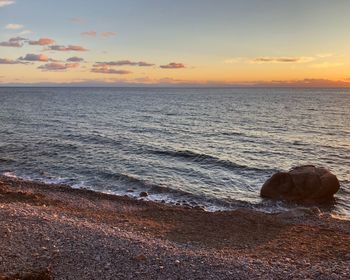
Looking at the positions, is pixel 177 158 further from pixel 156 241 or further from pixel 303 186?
pixel 156 241

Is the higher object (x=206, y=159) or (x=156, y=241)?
(x=156, y=241)

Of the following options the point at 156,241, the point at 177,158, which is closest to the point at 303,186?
the point at 156,241

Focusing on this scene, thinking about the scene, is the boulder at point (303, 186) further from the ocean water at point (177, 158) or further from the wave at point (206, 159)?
the wave at point (206, 159)

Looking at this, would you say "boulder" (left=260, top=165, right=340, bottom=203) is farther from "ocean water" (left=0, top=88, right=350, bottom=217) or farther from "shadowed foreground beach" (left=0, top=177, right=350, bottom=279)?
"shadowed foreground beach" (left=0, top=177, right=350, bottom=279)

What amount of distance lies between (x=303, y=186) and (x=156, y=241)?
1390cm

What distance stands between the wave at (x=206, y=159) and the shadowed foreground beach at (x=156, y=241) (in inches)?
413

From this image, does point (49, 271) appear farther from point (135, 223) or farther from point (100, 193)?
point (100, 193)

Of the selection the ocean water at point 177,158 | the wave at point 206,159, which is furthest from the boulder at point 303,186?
the wave at point 206,159

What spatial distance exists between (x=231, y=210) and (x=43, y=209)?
11.7 metres

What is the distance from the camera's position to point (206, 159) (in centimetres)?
3856

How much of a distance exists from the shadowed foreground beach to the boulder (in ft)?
7.97

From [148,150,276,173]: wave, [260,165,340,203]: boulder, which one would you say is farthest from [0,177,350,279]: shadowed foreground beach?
[148,150,276,173]: wave

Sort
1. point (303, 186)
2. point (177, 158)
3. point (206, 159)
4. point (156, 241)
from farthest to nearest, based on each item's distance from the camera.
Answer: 1. point (177, 158)
2. point (206, 159)
3. point (303, 186)
4. point (156, 241)

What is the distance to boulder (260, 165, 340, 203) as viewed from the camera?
87.7 feet
